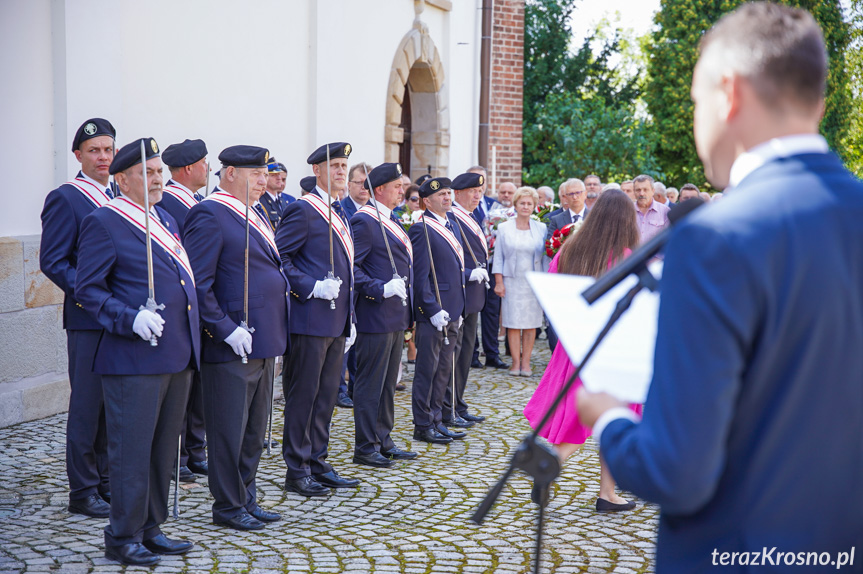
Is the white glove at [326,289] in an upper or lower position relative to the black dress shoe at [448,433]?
upper

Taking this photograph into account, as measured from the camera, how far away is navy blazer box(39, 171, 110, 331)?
5223 millimetres

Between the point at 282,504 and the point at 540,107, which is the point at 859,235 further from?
the point at 540,107

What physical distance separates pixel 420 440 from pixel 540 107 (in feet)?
66.6

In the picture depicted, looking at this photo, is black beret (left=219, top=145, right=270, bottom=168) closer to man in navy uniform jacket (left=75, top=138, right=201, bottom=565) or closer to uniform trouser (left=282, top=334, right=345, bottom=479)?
man in navy uniform jacket (left=75, top=138, right=201, bottom=565)

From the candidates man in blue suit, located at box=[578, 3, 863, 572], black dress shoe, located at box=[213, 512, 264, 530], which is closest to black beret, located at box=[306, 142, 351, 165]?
black dress shoe, located at box=[213, 512, 264, 530]

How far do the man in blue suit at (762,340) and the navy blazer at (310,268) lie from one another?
4310 mm

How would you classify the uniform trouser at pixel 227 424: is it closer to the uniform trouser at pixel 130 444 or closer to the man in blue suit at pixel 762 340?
the uniform trouser at pixel 130 444

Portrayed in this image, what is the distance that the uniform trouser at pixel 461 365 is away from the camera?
782 cm

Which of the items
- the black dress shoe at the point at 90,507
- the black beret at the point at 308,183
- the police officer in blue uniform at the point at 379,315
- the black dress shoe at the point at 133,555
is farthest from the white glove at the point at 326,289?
the black beret at the point at 308,183

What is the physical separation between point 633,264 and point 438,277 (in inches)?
227

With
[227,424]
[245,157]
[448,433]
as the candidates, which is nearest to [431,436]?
[448,433]

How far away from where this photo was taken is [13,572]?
4199 millimetres

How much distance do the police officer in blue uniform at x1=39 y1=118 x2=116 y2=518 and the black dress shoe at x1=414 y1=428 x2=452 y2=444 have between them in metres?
2.60

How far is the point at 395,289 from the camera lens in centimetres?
646
